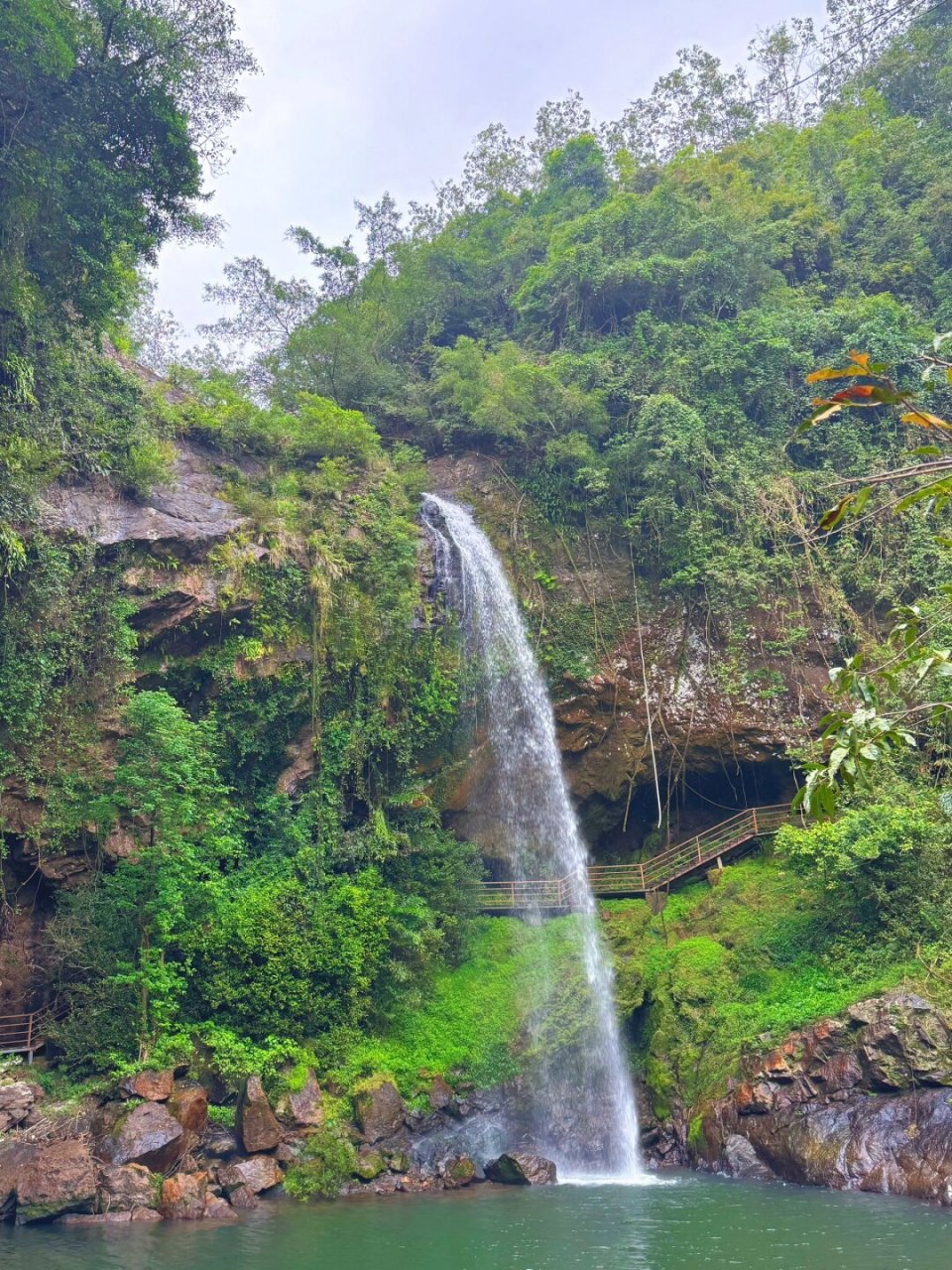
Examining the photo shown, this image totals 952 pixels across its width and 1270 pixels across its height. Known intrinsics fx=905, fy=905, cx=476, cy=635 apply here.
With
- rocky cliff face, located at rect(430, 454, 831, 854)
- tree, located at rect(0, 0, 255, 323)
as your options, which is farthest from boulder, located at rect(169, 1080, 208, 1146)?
tree, located at rect(0, 0, 255, 323)

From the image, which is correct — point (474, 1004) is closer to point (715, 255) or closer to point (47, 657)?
point (47, 657)

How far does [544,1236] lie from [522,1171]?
2.93 meters

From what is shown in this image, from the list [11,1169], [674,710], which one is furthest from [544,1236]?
[674,710]

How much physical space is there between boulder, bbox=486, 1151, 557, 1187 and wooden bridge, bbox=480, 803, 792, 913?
4537mm

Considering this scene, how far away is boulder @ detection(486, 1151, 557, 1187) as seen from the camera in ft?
38.2

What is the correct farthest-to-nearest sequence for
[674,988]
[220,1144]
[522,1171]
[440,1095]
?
[674,988]
[440,1095]
[522,1171]
[220,1144]

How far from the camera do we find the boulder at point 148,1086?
11.1m

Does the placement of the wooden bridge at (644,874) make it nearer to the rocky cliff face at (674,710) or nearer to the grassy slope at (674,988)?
the grassy slope at (674,988)

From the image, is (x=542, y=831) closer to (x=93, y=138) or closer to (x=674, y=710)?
(x=674, y=710)

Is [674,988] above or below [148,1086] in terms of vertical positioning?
above

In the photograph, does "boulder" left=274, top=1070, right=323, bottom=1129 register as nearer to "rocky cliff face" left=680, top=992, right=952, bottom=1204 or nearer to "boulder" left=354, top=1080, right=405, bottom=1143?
"boulder" left=354, top=1080, right=405, bottom=1143

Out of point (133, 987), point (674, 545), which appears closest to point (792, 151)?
point (674, 545)

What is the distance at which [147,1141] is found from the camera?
10.5 m

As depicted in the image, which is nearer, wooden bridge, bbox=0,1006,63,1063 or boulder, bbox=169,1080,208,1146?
boulder, bbox=169,1080,208,1146
